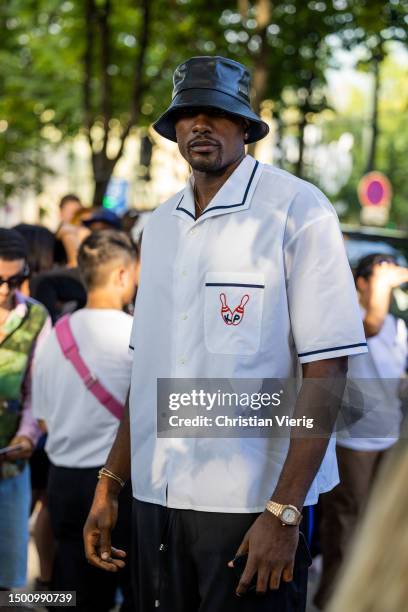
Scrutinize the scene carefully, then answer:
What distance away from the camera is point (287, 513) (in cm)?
285

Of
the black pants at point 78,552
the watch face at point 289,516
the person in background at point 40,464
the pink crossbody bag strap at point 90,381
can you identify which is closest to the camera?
the watch face at point 289,516

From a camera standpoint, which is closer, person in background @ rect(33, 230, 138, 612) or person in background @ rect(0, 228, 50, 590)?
person in background @ rect(33, 230, 138, 612)

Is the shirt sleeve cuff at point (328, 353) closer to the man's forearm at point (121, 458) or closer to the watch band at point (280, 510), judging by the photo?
the watch band at point (280, 510)

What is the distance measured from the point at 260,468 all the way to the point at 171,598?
42 cm

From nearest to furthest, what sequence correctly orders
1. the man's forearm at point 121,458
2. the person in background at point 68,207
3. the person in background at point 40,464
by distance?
the man's forearm at point 121,458 → the person in background at point 40,464 → the person in background at point 68,207

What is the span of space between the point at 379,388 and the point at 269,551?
112 centimetres

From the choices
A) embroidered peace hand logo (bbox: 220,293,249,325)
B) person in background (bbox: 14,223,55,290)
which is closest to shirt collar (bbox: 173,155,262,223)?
embroidered peace hand logo (bbox: 220,293,249,325)

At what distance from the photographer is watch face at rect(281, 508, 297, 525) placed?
9.33ft

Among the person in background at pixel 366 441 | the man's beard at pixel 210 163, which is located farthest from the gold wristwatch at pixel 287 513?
the person in background at pixel 366 441

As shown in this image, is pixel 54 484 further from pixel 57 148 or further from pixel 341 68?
pixel 57 148

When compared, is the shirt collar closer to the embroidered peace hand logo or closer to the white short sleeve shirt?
the white short sleeve shirt

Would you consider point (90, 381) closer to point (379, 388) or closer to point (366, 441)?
point (379, 388)

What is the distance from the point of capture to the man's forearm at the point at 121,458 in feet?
11.3

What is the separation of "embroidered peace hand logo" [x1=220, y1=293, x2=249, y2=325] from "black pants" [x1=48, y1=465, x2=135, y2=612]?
2161mm
